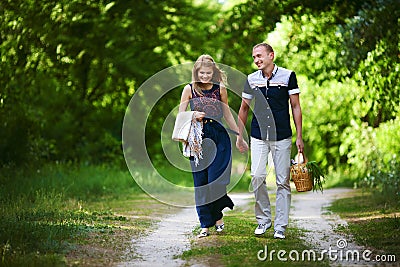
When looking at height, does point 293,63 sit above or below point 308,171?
A: above

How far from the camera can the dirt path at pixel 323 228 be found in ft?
20.0

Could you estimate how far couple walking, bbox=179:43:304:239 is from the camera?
7023 millimetres

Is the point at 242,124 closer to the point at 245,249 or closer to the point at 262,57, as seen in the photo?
the point at 262,57

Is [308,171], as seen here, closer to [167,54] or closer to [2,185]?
[2,185]

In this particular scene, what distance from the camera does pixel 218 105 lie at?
24.1ft

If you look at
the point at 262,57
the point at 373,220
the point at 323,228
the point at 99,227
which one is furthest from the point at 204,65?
the point at 373,220

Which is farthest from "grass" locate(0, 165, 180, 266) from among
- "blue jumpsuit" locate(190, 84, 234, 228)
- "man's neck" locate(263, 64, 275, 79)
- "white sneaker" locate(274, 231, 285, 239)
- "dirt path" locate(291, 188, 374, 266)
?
"man's neck" locate(263, 64, 275, 79)

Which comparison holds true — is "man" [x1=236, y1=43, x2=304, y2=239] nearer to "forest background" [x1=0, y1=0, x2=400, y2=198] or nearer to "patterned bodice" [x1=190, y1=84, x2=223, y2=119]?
"patterned bodice" [x1=190, y1=84, x2=223, y2=119]

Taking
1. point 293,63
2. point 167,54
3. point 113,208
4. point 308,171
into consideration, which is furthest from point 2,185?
point 167,54

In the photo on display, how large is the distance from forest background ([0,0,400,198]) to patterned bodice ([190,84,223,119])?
3967 mm

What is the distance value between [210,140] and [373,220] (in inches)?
99.3

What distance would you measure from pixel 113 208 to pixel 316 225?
3307 mm

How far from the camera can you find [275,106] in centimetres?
705

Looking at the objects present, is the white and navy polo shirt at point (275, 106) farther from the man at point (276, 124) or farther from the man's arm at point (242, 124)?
the man's arm at point (242, 124)
